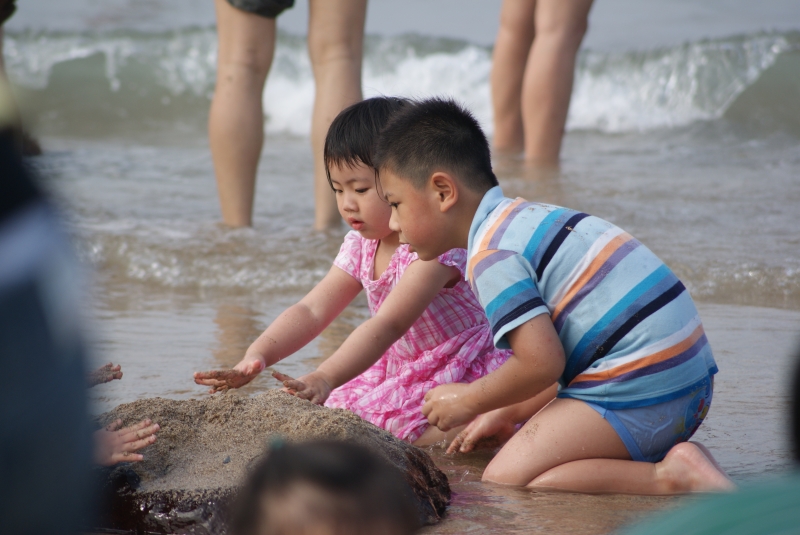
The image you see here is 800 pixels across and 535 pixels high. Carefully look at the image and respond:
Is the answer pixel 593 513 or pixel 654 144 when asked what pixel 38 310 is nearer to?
pixel 593 513

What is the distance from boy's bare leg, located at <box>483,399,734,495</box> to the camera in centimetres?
193

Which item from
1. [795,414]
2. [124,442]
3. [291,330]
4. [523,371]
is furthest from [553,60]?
[795,414]

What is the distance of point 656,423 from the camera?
2000 millimetres

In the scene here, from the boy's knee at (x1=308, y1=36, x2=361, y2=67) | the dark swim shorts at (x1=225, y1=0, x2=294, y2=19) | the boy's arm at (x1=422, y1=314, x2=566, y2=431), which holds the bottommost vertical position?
the boy's arm at (x1=422, y1=314, x2=566, y2=431)

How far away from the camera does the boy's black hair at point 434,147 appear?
209cm

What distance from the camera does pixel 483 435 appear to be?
7.55ft

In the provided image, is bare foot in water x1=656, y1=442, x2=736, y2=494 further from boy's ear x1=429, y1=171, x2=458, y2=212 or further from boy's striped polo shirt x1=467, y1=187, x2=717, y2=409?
boy's ear x1=429, y1=171, x2=458, y2=212

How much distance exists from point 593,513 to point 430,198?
772 millimetres

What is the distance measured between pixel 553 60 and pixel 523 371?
323cm

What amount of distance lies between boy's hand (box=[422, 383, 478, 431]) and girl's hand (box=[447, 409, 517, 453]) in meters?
0.23

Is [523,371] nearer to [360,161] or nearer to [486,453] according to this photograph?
[486,453]

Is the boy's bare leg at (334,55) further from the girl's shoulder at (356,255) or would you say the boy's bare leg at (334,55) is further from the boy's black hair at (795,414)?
the boy's black hair at (795,414)

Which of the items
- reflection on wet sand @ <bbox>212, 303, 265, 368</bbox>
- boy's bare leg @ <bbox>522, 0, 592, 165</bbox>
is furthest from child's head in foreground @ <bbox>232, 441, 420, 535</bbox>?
boy's bare leg @ <bbox>522, 0, 592, 165</bbox>

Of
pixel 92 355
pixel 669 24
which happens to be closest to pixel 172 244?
pixel 92 355
